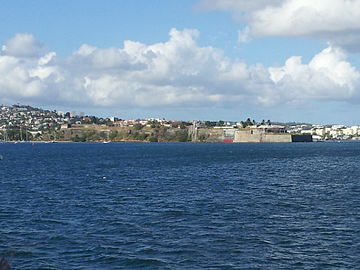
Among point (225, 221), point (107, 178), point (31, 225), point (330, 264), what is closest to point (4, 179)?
point (107, 178)

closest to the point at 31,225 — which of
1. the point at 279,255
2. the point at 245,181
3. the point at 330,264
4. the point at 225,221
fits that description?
the point at 225,221

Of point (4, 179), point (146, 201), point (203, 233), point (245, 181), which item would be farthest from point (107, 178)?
point (203, 233)

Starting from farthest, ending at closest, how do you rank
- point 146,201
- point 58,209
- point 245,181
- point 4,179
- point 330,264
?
1. point 4,179
2. point 245,181
3. point 146,201
4. point 58,209
5. point 330,264

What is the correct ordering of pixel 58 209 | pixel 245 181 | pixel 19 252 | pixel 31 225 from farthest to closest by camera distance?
pixel 245 181 < pixel 58 209 < pixel 31 225 < pixel 19 252

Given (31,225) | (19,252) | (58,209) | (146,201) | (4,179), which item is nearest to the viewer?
(19,252)

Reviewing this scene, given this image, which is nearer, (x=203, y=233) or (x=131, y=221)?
(x=203, y=233)

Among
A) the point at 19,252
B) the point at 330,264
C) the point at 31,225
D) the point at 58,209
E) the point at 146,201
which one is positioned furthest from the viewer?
the point at 146,201

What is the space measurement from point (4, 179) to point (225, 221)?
48.2m

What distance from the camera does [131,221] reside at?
130ft

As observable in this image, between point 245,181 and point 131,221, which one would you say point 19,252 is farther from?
point 245,181

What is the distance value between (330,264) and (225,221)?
12191 mm

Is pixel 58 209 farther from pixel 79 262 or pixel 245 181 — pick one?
pixel 245 181

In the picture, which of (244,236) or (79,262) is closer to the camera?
(79,262)

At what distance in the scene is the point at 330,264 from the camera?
2808cm
